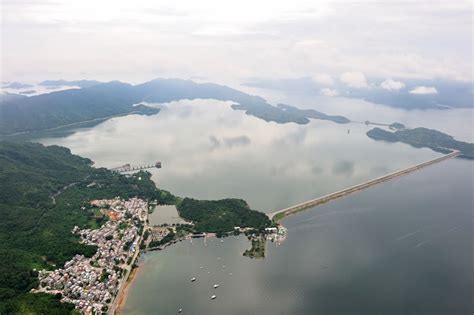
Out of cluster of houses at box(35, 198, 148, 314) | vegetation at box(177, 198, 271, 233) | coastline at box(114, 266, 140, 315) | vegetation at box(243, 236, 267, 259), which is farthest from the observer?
vegetation at box(177, 198, 271, 233)

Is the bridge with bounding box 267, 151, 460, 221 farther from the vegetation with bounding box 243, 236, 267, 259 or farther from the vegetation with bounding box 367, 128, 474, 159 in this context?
the vegetation with bounding box 367, 128, 474, 159

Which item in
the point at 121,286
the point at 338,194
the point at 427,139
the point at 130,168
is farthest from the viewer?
the point at 427,139

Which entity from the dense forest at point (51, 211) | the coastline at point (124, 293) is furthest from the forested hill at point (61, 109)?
the coastline at point (124, 293)

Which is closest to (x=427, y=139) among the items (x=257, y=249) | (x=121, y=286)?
(x=257, y=249)

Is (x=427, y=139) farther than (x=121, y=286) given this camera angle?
Yes

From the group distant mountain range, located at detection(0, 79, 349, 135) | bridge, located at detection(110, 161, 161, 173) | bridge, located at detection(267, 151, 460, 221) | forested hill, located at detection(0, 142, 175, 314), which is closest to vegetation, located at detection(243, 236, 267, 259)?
bridge, located at detection(267, 151, 460, 221)

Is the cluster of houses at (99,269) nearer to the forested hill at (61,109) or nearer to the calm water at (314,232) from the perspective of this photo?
the calm water at (314,232)

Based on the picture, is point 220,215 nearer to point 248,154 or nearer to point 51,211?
point 51,211
